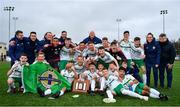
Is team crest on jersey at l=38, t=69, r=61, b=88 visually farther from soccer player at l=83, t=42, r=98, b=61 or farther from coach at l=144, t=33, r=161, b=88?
coach at l=144, t=33, r=161, b=88

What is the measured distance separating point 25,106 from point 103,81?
2881 mm

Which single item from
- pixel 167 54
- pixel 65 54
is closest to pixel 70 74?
pixel 65 54

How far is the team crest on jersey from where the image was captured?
396 inches

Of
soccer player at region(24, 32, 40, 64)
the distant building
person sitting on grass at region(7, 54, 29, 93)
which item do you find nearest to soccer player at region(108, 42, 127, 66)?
soccer player at region(24, 32, 40, 64)

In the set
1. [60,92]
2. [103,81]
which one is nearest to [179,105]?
[103,81]

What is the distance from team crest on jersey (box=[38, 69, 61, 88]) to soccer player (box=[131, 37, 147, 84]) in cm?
308

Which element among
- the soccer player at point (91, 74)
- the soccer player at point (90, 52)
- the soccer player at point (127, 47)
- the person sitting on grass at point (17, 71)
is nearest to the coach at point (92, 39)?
the soccer player at point (90, 52)

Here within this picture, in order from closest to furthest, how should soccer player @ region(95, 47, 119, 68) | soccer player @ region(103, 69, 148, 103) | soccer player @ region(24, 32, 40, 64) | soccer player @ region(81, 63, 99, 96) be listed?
1. soccer player @ region(103, 69, 148, 103)
2. soccer player @ region(81, 63, 99, 96)
3. soccer player @ region(95, 47, 119, 68)
4. soccer player @ region(24, 32, 40, 64)

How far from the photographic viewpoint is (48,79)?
33.3 ft

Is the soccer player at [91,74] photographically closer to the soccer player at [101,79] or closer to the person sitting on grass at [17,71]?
the soccer player at [101,79]

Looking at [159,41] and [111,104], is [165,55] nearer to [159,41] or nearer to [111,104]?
[159,41]

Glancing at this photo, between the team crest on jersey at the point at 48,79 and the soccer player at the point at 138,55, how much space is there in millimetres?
3082

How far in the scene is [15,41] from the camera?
1112 centimetres

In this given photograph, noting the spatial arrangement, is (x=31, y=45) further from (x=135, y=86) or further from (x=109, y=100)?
(x=135, y=86)
